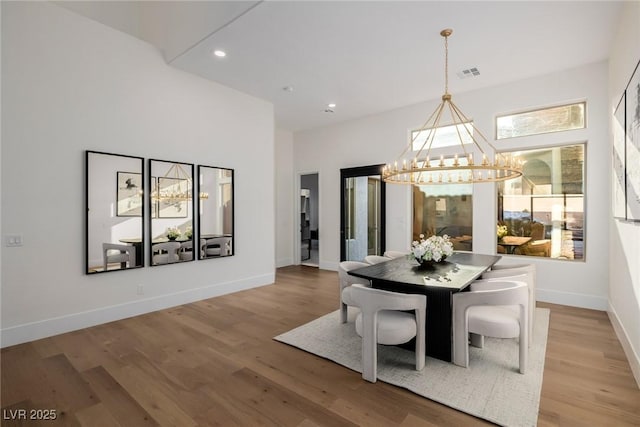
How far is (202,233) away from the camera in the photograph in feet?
15.6

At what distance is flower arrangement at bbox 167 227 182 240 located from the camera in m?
4.33

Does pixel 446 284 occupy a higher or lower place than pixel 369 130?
lower

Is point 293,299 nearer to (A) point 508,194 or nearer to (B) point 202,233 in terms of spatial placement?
(B) point 202,233

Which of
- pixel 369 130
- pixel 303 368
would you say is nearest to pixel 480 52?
pixel 369 130

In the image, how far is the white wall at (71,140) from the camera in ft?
10.2

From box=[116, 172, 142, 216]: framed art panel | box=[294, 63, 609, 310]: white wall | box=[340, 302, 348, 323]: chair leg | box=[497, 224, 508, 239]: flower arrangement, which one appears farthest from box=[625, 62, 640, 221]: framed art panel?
box=[116, 172, 142, 216]: framed art panel

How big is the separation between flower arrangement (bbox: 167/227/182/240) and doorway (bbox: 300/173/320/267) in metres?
3.76

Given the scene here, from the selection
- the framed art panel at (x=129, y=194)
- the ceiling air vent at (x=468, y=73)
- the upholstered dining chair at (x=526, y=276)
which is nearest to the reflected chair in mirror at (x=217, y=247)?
the framed art panel at (x=129, y=194)

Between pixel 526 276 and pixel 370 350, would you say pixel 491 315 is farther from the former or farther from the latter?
pixel 370 350

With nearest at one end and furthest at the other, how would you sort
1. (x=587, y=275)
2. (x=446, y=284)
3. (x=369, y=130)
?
(x=446, y=284)
(x=587, y=275)
(x=369, y=130)

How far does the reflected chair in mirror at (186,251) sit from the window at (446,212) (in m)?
3.99

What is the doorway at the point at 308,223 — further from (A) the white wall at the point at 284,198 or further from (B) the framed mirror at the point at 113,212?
(B) the framed mirror at the point at 113,212

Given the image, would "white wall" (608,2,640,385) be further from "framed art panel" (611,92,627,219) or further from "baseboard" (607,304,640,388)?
"framed art panel" (611,92,627,219)

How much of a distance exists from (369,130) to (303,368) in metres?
5.01
